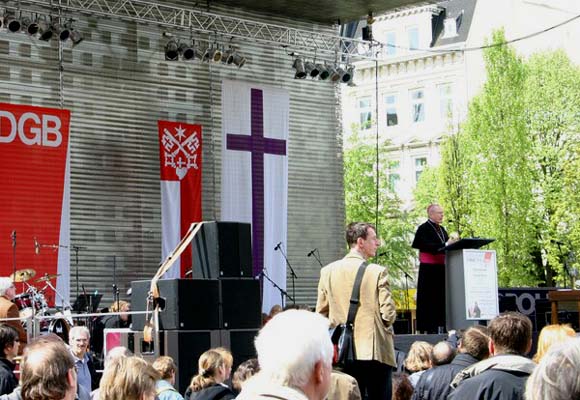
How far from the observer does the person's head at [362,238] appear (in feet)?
23.8

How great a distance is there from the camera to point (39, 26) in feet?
47.6

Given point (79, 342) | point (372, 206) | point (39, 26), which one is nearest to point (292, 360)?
point (79, 342)

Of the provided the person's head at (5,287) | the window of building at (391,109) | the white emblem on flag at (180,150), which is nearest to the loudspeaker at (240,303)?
the person's head at (5,287)

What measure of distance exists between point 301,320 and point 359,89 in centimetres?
4689

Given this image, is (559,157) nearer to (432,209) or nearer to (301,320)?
(432,209)

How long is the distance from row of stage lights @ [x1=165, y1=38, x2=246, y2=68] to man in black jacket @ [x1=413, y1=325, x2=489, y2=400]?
963 cm

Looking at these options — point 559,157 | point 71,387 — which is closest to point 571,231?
point 559,157

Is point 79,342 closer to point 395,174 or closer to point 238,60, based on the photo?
point 238,60

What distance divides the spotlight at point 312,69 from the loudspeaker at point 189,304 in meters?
7.52

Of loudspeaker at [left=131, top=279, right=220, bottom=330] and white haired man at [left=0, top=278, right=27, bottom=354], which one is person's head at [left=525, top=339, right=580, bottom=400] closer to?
loudspeaker at [left=131, top=279, right=220, bottom=330]

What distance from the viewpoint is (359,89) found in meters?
49.3

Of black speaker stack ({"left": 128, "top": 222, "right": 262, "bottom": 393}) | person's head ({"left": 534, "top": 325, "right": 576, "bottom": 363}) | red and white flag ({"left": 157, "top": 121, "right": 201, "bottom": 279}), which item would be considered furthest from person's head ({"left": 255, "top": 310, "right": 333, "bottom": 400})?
red and white flag ({"left": 157, "top": 121, "right": 201, "bottom": 279})

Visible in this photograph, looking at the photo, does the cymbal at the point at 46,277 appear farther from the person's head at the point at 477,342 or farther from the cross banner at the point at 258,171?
the person's head at the point at 477,342

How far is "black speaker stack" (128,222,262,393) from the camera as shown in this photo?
33.4ft
